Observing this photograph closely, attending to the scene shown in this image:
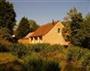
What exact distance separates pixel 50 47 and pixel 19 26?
3934cm

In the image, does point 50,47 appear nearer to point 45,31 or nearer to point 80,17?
point 80,17

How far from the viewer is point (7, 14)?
67.0m

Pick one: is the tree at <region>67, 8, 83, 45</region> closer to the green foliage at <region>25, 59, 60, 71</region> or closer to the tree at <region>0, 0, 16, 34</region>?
the tree at <region>0, 0, 16, 34</region>

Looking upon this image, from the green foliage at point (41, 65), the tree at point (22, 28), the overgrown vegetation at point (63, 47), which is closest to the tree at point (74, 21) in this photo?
the overgrown vegetation at point (63, 47)

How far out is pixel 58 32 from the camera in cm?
6594

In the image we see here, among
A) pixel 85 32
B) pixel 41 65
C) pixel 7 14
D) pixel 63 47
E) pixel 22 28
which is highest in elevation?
pixel 7 14

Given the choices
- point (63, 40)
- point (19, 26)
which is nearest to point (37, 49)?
point (63, 40)

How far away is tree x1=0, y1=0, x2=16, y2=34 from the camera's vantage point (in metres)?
65.6

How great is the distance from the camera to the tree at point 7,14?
6562 cm

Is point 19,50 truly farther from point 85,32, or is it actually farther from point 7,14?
point 7,14

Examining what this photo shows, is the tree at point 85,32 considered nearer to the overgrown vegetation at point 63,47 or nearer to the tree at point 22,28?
the overgrown vegetation at point 63,47

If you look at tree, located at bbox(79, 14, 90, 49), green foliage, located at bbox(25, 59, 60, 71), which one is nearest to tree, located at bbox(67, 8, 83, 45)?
tree, located at bbox(79, 14, 90, 49)

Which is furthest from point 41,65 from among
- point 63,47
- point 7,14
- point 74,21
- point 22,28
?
point 22,28

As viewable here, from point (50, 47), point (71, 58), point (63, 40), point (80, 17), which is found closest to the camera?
point (71, 58)
